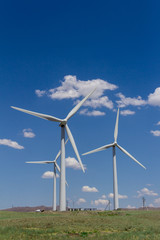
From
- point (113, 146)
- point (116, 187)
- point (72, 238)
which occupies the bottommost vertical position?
point (72, 238)

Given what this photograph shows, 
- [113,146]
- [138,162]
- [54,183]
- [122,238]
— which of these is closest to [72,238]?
[122,238]

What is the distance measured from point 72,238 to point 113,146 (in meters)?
76.2

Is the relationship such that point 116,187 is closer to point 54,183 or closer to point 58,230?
point 54,183

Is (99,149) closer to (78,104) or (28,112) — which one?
(78,104)

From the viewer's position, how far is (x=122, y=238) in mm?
28719

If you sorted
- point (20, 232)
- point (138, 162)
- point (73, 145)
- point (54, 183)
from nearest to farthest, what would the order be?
point (20, 232) < point (73, 145) < point (138, 162) < point (54, 183)

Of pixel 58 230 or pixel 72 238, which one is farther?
pixel 58 230

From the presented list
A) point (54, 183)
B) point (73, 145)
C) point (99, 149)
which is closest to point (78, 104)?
point (73, 145)

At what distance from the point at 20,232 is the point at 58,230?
455 centimetres

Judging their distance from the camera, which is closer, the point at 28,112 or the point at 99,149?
the point at 28,112

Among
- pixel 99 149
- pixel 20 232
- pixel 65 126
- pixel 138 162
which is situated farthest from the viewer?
pixel 99 149

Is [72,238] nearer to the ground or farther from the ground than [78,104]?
nearer to the ground

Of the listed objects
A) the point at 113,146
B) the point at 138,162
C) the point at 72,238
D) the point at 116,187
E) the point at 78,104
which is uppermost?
the point at 78,104

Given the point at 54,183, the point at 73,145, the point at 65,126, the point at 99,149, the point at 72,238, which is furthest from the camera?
A: the point at 54,183
